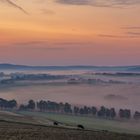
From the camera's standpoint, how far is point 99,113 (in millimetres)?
124562

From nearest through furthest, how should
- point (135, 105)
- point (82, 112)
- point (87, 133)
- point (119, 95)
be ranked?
1. point (87, 133)
2. point (82, 112)
3. point (135, 105)
4. point (119, 95)

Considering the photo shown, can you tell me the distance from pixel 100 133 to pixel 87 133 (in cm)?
123

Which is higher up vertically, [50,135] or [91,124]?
[50,135]

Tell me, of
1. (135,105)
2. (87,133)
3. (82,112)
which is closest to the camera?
(87,133)

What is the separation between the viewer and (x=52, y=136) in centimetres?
4338

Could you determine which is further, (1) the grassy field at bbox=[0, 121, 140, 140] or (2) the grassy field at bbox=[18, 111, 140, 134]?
(2) the grassy field at bbox=[18, 111, 140, 134]

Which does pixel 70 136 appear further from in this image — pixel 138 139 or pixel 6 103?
pixel 6 103

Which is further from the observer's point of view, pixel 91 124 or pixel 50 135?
pixel 91 124

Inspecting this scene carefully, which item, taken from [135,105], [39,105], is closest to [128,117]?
[39,105]

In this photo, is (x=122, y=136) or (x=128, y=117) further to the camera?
(x=128, y=117)

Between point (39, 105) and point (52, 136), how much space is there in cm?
9014

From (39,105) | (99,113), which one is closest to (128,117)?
(99,113)

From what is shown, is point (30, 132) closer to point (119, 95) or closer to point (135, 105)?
point (135, 105)

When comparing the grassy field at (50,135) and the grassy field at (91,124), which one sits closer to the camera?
the grassy field at (50,135)
